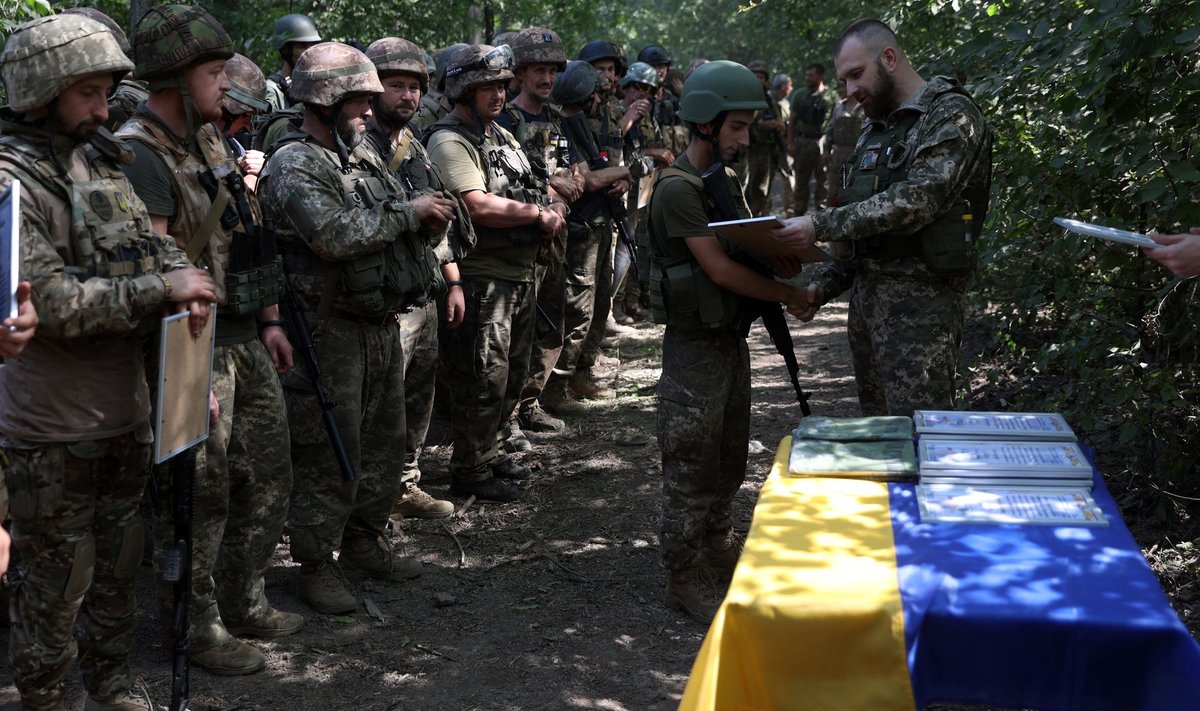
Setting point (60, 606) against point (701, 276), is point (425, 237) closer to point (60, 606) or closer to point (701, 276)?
point (701, 276)

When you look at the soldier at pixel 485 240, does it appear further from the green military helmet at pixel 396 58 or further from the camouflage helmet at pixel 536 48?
the camouflage helmet at pixel 536 48

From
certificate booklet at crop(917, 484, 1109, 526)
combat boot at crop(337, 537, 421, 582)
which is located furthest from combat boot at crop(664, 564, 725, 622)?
certificate booklet at crop(917, 484, 1109, 526)

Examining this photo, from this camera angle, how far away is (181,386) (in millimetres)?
3434

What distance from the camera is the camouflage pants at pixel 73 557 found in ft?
11.3

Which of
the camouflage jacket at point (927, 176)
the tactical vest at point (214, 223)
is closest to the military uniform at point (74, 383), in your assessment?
the tactical vest at point (214, 223)

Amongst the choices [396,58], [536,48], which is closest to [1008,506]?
[396,58]

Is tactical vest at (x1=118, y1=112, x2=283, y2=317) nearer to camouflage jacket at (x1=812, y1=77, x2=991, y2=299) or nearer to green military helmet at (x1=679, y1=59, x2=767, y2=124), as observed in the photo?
green military helmet at (x1=679, y1=59, x2=767, y2=124)

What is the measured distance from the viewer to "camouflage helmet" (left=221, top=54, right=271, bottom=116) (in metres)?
4.66

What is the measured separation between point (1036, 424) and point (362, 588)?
3.08m

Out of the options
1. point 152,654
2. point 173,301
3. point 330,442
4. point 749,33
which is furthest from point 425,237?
point 749,33

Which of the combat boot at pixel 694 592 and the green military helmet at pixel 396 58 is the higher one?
the green military helmet at pixel 396 58

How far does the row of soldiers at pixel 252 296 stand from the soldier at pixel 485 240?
1cm

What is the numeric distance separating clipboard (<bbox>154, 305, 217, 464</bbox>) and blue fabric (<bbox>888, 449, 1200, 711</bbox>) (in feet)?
6.82

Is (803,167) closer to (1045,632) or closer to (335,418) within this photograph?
(335,418)
